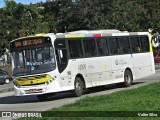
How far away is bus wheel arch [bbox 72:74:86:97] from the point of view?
1994 centimetres

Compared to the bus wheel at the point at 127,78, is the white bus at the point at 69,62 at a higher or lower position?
higher

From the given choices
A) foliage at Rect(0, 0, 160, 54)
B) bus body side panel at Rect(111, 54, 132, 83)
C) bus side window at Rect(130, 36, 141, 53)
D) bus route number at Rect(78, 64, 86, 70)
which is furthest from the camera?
foliage at Rect(0, 0, 160, 54)

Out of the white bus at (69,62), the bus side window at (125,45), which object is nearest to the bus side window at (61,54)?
the white bus at (69,62)

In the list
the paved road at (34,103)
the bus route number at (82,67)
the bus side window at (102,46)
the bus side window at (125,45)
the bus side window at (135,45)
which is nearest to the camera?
the paved road at (34,103)

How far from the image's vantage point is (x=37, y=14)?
193 feet

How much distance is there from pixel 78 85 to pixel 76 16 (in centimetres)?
2696

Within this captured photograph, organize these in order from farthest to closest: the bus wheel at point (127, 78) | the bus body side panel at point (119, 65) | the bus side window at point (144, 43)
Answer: the bus side window at point (144, 43) < the bus wheel at point (127, 78) < the bus body side panel at point (119, 65)

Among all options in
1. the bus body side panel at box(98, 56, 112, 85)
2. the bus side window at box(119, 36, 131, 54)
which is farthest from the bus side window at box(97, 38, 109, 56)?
the bus side window at box(119, 36, 131, 54)

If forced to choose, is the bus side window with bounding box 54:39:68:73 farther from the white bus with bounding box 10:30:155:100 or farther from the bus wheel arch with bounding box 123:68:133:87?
the bus wheel arch with bounding box 123:68:133:87

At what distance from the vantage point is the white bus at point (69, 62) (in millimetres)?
18922

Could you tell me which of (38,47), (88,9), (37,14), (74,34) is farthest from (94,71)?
(37,14)

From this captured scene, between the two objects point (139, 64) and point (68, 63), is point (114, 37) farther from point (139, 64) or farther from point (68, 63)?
point (68, 63)

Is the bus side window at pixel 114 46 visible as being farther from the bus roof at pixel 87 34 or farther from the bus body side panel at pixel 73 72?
the bus body side panel at pixel 73 72

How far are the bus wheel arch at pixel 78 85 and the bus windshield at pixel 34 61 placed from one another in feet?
5.31
